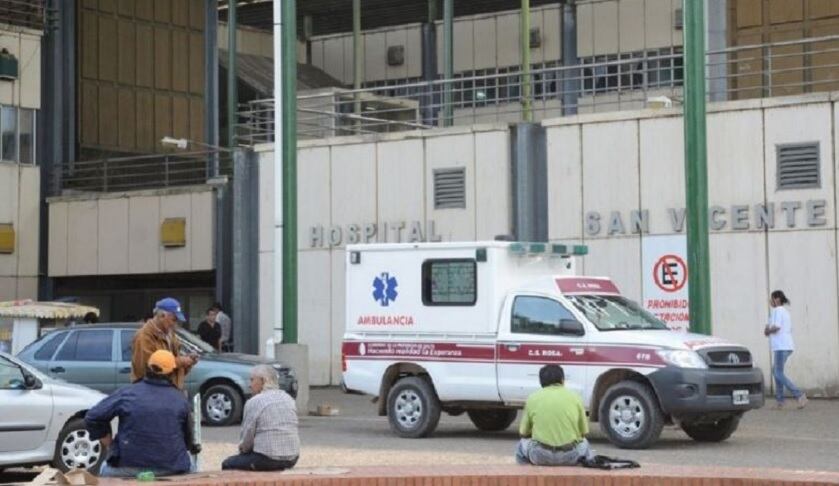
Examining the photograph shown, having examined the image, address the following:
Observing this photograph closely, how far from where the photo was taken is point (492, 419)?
2266 cm

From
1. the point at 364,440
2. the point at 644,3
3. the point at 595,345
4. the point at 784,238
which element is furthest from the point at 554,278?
the point at 644,3

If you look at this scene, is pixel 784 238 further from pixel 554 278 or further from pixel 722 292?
pixel 554 278

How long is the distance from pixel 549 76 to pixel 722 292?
24244mm

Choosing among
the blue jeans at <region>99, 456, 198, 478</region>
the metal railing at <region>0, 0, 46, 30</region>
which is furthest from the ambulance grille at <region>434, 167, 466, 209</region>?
the blue jeans at <region>99, 456, 198, 478</region>

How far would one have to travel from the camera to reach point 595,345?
20.2 m

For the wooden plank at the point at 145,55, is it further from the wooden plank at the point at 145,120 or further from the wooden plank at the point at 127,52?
the wooden plank at the point at 145,120

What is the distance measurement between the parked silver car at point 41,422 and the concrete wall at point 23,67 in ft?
79.4

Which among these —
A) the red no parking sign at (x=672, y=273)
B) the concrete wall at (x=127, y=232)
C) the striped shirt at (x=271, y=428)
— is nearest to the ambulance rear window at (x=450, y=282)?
the red no parking sign at (x=672, y=273)

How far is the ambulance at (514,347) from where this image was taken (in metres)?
19.7

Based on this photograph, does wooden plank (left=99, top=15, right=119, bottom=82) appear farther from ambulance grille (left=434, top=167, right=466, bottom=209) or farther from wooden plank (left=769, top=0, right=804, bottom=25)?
wooden plank (left=769, top=0, right=804, bottom=25)

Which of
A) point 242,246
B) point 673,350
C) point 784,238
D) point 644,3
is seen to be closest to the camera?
point 673,350

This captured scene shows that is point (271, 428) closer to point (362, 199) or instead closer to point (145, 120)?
point (362, 199)

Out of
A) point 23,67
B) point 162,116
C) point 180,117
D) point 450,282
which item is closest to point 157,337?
point 450,282

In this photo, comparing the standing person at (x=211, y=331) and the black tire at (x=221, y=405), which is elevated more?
the standing person at (x=211, y=331)
